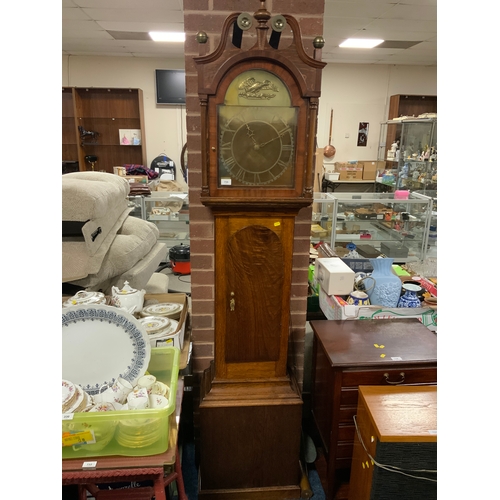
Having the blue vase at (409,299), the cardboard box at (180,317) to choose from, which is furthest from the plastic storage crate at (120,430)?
the blue vase at (409,299)

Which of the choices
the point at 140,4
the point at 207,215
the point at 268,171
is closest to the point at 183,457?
the point at 207,215

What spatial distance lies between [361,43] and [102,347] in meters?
4.62

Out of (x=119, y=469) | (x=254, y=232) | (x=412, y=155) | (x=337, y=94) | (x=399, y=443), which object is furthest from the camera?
(x=337, y=94)

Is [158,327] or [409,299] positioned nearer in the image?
[158,327]

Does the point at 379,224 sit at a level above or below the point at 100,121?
below

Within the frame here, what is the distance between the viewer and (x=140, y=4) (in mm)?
3221

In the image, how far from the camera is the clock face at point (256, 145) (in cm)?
122

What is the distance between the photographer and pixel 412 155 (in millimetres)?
5195

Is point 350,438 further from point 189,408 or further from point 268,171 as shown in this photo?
point 268,171

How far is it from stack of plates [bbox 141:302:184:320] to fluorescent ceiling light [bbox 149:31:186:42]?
3.58 m

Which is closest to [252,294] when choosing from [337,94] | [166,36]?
[166,36]

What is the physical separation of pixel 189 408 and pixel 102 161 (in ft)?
16.1

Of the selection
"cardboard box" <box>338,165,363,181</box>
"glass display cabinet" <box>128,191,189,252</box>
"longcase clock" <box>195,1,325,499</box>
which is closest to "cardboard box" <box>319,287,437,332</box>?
"longcase clock" <box>195,1,325,499</box>

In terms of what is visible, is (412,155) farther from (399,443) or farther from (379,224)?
(399,443)
